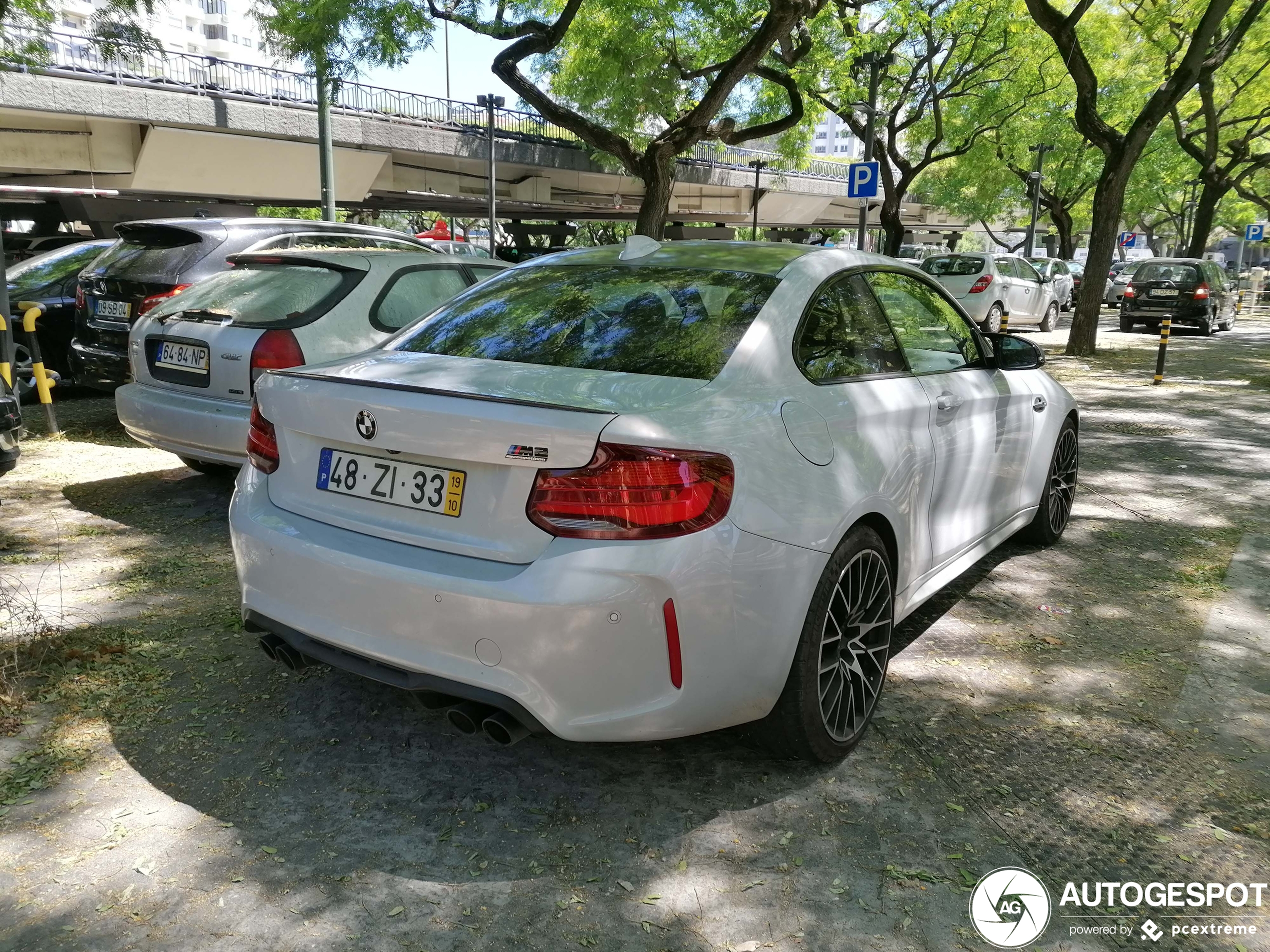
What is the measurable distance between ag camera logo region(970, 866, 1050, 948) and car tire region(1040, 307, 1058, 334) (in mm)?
21944

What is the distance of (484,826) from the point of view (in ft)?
9.58

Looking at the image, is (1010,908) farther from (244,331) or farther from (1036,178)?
(1036,178)

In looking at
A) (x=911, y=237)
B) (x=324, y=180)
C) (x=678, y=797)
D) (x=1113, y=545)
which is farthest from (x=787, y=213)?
(x=678, y=797)

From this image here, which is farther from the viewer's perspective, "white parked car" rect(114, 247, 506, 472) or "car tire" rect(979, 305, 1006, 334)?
"car tire" rect(979, 305, 1006, 334)

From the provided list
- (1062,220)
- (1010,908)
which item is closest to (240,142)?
(1010,908)

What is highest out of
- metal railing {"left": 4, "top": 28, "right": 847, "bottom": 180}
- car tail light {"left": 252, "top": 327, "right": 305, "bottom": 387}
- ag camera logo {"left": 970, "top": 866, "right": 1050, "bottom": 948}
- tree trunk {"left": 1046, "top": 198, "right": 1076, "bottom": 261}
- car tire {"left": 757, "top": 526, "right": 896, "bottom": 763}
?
metal railing {"left": 4, "top": 28, "right": 847, "bottom": 180}

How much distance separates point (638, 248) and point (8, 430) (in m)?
3.64

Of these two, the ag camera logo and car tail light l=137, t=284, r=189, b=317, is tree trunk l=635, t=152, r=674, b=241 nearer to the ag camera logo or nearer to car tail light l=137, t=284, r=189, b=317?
car tail light l=137, t=284, r=189, b=317

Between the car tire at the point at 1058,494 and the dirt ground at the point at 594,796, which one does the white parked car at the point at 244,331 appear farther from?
the car tire at the point at 1058,494

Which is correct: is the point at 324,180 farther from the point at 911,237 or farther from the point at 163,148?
the point at 911,237

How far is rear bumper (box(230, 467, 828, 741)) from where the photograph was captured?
103 inches

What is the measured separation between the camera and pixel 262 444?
337 centimetres

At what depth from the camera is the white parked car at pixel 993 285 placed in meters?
19.8

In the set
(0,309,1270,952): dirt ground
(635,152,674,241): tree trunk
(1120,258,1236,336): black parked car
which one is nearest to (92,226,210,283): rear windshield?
(0,309,1270,952): dirt ground
